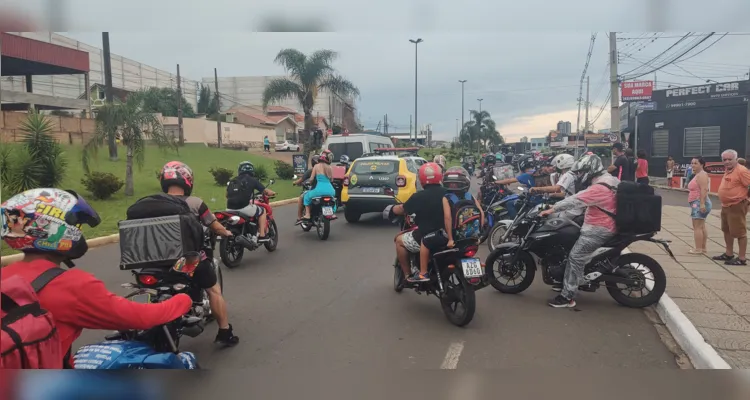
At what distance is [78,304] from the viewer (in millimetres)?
2078

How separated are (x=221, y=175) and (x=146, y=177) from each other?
7.99ft

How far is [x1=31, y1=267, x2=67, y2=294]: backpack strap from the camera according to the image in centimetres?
203

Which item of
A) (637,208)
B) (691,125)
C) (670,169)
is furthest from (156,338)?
(670,169)

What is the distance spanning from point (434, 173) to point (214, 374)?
3.50 meters

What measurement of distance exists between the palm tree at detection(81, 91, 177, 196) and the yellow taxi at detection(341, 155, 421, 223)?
5060 millimetres

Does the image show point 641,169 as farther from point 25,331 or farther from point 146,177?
point 146,177

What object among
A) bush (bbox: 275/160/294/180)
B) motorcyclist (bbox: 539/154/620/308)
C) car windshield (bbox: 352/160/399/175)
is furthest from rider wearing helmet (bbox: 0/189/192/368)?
bush (bbox: 275/160/294/180)

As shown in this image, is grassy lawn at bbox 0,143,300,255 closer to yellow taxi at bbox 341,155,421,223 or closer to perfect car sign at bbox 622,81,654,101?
yellow taxi at bbox 341,155,421,223

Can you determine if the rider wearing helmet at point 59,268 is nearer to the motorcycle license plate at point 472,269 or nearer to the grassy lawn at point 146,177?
the motorcycle license plate at point 472,269

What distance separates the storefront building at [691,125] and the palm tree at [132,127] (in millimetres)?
12201

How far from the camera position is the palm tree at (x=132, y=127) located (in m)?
13.1

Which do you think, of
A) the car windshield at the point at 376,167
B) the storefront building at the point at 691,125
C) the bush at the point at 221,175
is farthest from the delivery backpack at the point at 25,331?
the bush at the point at 221,175

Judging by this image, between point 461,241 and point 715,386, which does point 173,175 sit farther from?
point 715,386

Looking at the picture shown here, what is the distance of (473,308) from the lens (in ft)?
A: 15.8
